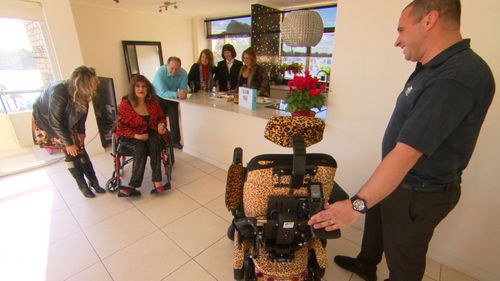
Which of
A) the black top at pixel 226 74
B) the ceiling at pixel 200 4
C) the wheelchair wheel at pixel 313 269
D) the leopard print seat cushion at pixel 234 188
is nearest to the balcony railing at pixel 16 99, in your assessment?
the ceiling at pixel 200 4

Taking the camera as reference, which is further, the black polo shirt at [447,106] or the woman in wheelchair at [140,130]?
the woman in wheelchair at [140,130]

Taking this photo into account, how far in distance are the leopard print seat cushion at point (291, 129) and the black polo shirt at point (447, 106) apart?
1.15ft

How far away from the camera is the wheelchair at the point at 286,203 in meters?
0.99

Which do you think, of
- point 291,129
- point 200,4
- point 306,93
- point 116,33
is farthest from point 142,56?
point 291,129

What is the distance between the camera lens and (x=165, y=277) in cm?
157

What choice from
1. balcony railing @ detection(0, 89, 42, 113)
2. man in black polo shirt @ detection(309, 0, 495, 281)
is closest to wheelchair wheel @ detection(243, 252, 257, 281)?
man in black polo shirt @ detection(309, 0, 495, 281)

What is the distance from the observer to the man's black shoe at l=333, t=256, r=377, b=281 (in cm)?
153

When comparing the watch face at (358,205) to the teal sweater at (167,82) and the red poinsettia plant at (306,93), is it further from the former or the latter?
the teal sweater at (167,82)

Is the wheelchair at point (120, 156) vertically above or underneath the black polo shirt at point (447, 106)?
underneath

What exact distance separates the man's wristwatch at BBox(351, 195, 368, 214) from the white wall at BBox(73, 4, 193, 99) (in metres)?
5.49

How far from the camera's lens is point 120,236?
1.91m

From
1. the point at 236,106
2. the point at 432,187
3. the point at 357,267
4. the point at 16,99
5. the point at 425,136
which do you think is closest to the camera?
the point at 425,136

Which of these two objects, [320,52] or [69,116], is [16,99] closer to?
[69,116]

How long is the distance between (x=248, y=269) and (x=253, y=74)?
106 inches
